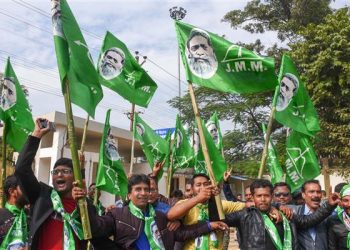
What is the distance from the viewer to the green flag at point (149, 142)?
8.12 meters

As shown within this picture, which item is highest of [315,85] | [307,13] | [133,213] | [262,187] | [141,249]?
[307,13]

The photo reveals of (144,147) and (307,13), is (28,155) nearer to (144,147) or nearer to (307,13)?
(144,147)

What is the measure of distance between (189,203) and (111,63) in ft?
12.7

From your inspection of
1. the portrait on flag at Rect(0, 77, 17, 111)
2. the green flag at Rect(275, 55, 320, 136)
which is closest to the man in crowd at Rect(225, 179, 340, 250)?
the green flag at Rect(275, 55, 320, 136)

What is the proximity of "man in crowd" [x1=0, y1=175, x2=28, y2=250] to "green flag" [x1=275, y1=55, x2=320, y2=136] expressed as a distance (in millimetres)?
2953

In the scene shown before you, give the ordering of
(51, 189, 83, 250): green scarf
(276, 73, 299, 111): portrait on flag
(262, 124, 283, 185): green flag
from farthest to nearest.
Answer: (262, 124, 283, 185): green flag → (276, 73, 299, 111): portrait on flag → (51, 189, 83, 250): green scarf

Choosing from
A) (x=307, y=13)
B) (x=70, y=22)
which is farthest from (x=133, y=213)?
(x=307, y=13)

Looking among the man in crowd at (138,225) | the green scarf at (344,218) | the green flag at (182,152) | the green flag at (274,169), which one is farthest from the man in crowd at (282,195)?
the green flag at (182,152)

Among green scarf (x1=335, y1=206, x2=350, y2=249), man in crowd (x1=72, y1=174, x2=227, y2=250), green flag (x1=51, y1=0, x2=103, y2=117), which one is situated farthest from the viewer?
green scarf (x1=335, y1=206, x2=350, y2=249)

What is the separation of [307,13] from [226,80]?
17173 mm

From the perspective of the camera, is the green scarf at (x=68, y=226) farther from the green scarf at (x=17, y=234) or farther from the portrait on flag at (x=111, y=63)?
the portrait on flag at (x=111, y=63)

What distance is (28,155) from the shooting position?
2.95m

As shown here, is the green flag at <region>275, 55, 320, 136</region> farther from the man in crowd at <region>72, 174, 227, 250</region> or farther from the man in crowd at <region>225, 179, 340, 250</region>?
the man in crowd at <region>72, 174, 227, 250</region>

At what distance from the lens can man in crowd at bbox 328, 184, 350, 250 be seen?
150 inches
